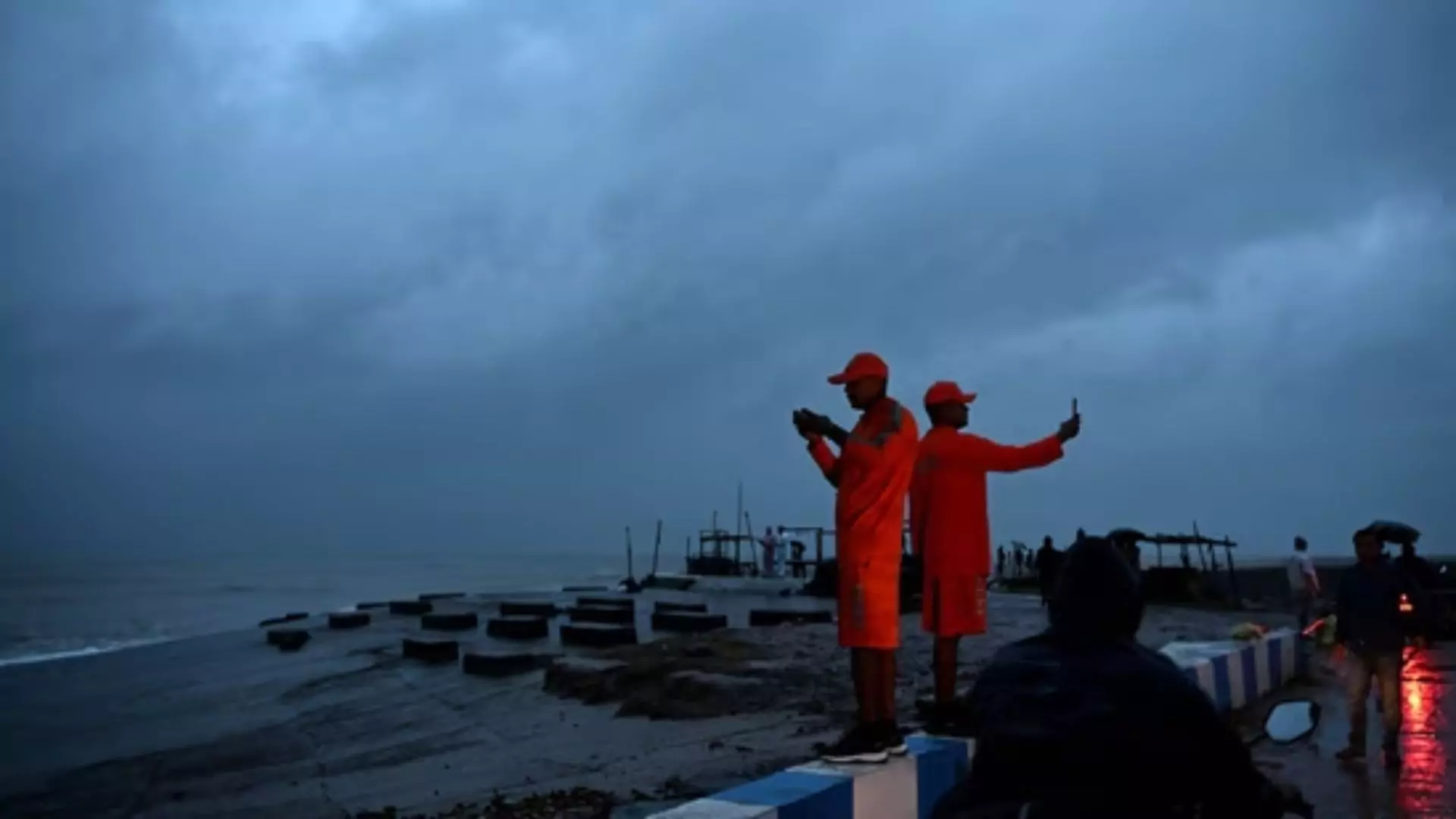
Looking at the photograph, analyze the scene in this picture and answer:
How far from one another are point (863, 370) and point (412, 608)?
86.9 feet

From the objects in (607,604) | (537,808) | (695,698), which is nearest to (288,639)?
(607,604)

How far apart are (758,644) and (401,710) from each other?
518 cm

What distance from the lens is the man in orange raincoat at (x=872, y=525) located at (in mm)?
5367

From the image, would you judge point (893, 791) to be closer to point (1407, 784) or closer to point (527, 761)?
point (1407, 784)

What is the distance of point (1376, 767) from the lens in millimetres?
7555

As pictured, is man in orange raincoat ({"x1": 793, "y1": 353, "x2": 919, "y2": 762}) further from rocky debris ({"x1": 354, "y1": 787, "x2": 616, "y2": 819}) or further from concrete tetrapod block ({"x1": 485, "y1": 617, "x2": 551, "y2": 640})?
concrete tetrapod block ({"x1": 485, "y1": 617, "x2": 551, "y2": 640})

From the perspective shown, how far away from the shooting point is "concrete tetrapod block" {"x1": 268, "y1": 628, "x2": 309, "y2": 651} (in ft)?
75.2

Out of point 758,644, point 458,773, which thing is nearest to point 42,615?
point 758,644

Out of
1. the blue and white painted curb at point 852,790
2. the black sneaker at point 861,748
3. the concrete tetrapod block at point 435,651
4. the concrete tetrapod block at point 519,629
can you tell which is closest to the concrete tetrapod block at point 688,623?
the concrete tetrapod block at point 519,629

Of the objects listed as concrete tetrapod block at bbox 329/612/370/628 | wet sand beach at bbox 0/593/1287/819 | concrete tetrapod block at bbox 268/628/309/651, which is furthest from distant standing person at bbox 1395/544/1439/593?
concrete tetrapod block at bbox 329/612/370/628

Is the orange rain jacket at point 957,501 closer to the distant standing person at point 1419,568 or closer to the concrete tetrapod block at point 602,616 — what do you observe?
the distant standing person at point 1419,568

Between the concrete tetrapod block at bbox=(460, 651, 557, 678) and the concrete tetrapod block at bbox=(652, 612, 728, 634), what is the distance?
596 centimetres

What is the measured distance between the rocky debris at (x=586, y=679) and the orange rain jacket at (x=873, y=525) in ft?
25.3

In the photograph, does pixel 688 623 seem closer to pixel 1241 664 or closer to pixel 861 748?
pixel 1241 664
